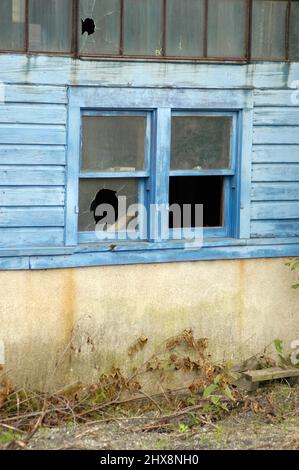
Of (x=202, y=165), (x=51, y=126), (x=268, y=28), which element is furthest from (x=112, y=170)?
(x=268, y=28)

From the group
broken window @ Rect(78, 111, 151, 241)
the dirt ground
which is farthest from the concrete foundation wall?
the dirt ground

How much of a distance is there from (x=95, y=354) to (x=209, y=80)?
2.49 m

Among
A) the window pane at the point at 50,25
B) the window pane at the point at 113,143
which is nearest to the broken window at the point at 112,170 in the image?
the window pane at the point at 113,143

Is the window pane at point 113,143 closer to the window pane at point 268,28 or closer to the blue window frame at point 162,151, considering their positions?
the blue window frame at point 162,151

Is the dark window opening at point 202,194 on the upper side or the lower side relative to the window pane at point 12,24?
lower

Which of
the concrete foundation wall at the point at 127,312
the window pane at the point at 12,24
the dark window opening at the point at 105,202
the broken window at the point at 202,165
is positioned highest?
the window pane at the point at 12,24

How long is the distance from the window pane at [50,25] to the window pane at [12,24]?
74mm

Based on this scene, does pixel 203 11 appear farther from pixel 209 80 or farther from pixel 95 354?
pixel 95 354

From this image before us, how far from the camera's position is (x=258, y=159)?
9.15m

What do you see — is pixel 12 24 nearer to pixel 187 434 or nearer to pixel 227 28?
pixel 227 28

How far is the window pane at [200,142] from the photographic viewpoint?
8992 millimetres

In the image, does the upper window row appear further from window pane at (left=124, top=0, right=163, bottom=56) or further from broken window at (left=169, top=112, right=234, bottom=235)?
broken window at (left=169, top=112, right=234, bottom=235)

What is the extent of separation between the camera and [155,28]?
874 cm

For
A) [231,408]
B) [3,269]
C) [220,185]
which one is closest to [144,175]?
[220,185]
